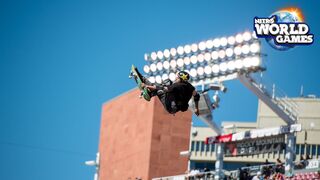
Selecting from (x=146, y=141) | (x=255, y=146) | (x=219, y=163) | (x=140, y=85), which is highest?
(x=146, y=141)

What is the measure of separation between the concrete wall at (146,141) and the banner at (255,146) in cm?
1228

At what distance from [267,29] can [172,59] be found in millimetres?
6006

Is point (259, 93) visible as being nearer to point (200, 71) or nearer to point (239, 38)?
point (239, 38)

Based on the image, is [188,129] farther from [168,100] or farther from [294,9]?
[168,100]

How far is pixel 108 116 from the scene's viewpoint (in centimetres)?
6550

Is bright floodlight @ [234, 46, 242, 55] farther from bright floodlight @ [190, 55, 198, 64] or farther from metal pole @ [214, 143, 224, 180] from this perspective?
metal pole @ [214, 143, 224, 180]

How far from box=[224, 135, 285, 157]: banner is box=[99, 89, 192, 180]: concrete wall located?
12.3 metres

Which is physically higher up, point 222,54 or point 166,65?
point 166,65

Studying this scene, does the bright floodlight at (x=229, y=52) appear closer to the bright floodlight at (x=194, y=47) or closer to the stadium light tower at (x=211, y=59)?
the stadium light tower at (x=211, y=59)

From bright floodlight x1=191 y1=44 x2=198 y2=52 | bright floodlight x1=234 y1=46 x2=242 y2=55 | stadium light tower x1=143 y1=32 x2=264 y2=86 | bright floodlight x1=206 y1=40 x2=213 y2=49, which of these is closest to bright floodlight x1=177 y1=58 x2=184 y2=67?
stadium light tower x1=143 y1=32 x2=264 y2=86

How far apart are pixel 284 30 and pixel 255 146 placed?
19.0 feet

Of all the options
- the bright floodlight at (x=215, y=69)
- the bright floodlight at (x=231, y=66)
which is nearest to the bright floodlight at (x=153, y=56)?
the bright floodlight at (x=215, y=69)

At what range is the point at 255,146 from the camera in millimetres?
44031

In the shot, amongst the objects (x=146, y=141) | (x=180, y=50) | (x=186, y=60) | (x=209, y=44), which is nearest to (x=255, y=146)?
(x=209, y=44)
